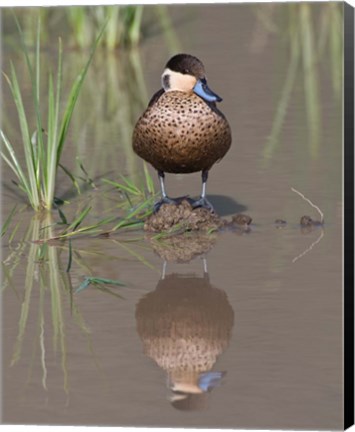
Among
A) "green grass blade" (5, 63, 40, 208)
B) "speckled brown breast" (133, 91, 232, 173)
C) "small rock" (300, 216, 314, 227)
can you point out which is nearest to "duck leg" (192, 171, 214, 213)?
"speckled brown breast" (133, 91, 232, 173)

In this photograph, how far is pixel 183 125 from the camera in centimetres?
647

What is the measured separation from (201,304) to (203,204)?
1.25m

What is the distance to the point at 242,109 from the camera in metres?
9.30

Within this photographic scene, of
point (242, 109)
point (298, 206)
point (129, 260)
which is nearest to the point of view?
point (129, 260)

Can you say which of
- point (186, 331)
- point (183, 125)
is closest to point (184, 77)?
point (183, 125)

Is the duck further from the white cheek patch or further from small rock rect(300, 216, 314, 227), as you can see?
small rock rect(300, 216, 314, 227)

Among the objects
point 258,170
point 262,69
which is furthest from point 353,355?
point 262,69

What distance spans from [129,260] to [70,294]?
22.3 inches

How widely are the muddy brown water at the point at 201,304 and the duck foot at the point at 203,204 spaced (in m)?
0.20

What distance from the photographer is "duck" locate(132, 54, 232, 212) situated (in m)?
6.48

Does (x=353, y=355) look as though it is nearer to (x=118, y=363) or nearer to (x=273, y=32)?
→ (x=118, y=363)

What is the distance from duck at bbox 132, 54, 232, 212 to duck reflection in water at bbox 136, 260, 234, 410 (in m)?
0.60

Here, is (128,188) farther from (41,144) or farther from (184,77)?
(184,77)

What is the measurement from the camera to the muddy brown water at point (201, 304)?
455 centimetres
